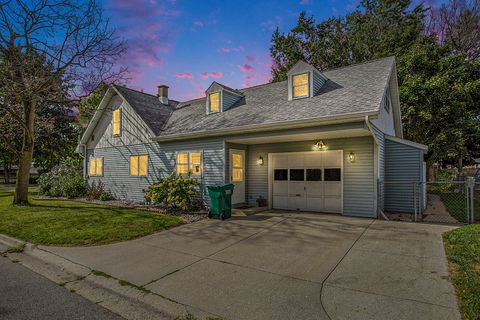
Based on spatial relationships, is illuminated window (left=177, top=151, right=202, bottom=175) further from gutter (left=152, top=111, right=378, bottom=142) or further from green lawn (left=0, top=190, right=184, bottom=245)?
green lawn (left=0, top=190, right=184, bottom=245)

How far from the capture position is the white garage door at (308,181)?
9797 millimetres

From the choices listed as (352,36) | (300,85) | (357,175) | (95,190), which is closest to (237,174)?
(300,85)

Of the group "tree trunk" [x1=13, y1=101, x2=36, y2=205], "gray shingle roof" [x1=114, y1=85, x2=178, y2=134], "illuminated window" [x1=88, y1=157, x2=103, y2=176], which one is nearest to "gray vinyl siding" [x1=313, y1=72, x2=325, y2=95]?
"gray shingle roof" [x1=114, y1=85, x2=178, y2=134]

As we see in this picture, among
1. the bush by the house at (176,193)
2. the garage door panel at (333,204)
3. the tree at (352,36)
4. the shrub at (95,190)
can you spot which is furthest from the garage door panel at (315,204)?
the tree at (352,36)

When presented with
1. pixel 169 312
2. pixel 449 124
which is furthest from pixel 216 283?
pixel 449 124

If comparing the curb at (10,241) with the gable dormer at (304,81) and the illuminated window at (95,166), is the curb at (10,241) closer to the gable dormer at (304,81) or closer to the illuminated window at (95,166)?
the illuminated window at (95,166)

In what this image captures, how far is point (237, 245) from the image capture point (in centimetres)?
605

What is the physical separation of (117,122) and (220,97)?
6529 millimetres

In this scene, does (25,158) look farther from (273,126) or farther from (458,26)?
(458,26)

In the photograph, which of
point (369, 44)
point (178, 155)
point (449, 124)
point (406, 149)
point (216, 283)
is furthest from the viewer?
point (369, 44)

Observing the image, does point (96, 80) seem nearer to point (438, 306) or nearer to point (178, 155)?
point (178, 155)

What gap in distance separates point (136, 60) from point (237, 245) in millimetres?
10859

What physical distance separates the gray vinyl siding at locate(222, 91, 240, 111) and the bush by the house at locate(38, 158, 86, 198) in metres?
10.6

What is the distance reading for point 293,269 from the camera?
4.55m
